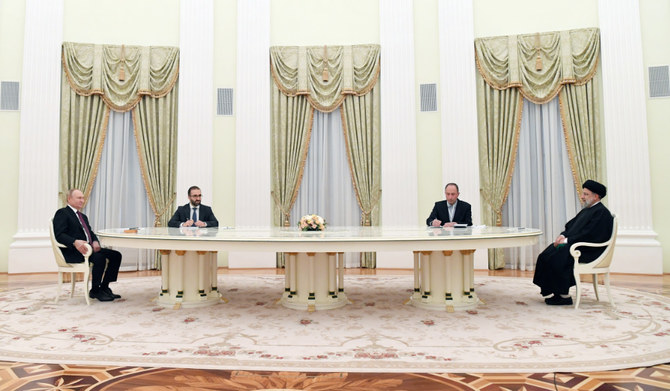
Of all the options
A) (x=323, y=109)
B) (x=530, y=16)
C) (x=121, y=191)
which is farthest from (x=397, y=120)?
(x=121, y=191)

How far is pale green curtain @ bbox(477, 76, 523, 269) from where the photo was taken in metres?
8.04

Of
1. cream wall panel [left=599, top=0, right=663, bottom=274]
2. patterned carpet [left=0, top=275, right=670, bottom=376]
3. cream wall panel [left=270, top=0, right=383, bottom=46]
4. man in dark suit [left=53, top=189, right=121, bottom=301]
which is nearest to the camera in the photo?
patterned carpet [left=0, top=275, right=670, bottom=376]

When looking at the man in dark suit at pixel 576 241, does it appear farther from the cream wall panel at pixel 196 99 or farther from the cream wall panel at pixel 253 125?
the cream wall panel at pixel 196 99

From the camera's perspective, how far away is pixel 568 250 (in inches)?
Answer: 187

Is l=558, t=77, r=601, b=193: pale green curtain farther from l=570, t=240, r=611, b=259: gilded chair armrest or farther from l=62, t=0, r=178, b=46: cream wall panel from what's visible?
l=62, t=0, r=178, b=46: cream wall panel

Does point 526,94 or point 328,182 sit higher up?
point 526,94

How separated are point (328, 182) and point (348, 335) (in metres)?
5.20

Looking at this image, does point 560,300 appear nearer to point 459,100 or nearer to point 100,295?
point 459,100

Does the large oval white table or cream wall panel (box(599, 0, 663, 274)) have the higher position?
cream wall panel (box(599, 0, 663, 274))

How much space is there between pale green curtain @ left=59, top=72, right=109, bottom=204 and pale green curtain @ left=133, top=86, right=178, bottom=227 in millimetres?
661

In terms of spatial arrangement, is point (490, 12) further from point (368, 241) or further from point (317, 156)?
point (368, 241)

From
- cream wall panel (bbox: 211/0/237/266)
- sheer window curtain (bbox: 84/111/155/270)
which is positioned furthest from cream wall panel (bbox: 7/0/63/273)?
cream wall panel (bbox: 211/0/237/266)

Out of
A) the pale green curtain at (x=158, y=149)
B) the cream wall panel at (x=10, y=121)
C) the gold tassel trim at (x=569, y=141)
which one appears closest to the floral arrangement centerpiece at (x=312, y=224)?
the pale green curtain at (x=158, y=149)

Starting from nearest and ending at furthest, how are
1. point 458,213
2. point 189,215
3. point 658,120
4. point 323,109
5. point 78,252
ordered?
1. point 78,252
2. point 458,213
3. point 189,215
4. point 658,120
5. point 323,109
